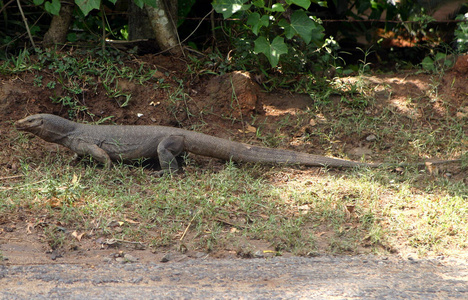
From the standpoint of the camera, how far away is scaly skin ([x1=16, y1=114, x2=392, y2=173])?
5.24 m

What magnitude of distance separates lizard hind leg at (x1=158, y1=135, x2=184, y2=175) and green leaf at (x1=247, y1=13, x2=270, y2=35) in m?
1.53

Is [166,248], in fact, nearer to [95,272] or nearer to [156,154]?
[95,272]

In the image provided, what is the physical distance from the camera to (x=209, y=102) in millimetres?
6293

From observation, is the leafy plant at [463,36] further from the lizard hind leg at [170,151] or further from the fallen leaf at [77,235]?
the fallen leaf at [77,235]

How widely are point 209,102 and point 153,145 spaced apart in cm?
125

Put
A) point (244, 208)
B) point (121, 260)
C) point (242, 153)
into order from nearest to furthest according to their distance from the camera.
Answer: point (121, 260) → point (244, 208) → point (242, 153)

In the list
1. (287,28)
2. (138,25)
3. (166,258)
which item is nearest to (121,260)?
(166,258)

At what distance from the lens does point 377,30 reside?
887cm

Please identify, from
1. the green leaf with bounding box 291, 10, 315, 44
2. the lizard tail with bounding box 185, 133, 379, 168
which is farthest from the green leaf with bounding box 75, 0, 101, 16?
the green leaf with bounding box 291, 10, 315, 44

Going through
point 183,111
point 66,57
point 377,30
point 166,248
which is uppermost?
point 377,30

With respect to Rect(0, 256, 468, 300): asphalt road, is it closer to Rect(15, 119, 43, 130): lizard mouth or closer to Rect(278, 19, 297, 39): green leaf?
Rect(15, 119, 43, 130): lizard mouth

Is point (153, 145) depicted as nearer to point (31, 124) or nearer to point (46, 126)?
point (46, 126)

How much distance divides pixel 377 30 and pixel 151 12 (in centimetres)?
415

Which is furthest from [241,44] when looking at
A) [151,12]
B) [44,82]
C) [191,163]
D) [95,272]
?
[95,272]
